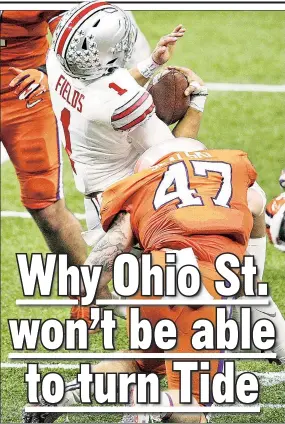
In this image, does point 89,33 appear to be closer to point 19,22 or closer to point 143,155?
point 143,155

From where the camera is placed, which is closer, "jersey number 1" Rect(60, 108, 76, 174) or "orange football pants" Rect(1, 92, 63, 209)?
"jersey number 1" Rect(60, 108, 76, 174)

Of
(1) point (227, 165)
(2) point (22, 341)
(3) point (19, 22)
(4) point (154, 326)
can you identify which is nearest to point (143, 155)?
(1) point (227, 165)

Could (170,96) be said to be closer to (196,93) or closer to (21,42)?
(196,93)

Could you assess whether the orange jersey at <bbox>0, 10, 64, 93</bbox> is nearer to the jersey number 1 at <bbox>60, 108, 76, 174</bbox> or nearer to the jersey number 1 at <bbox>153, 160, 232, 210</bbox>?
the jersey number 1 at <bbox>60, 108, 76, 174</bbox>

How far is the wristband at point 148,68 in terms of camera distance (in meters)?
2.85

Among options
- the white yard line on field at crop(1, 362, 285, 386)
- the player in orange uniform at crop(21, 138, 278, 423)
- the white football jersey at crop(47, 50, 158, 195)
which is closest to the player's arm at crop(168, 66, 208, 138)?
the white football jersey at crop(47, 50, 158, 195)

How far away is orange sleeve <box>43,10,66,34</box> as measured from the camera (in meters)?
2.99

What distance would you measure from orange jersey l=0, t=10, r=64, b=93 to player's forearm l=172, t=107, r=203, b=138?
61 cm

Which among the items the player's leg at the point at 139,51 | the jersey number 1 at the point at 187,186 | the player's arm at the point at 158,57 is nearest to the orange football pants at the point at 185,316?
the jersey number 1 at the point at 187,186

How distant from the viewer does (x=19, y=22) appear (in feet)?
10.6

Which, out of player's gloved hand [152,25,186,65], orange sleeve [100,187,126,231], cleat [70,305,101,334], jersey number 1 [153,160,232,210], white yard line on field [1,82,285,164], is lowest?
cleat [70,305,101,334]

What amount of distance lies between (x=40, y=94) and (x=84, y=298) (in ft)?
2.62

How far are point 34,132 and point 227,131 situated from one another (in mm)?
846

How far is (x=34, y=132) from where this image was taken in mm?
3420
